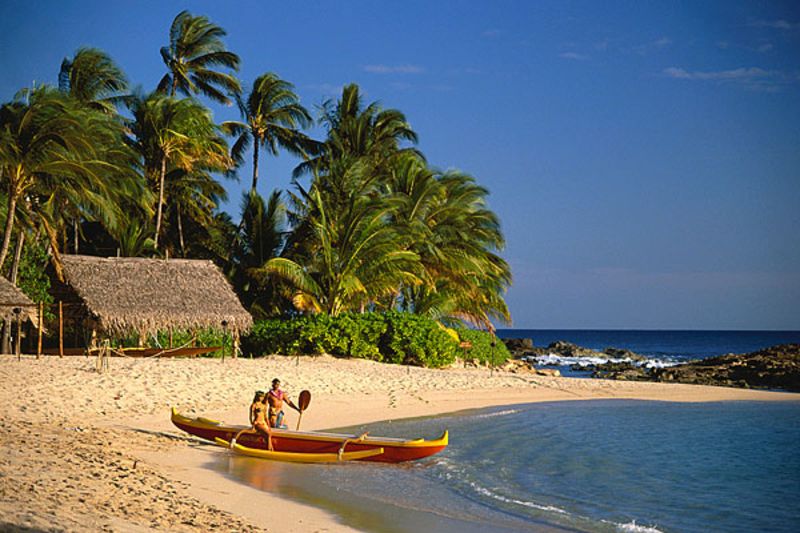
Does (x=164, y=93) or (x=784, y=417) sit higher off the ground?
(x=164, y=93)

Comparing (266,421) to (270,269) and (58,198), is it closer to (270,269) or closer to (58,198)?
(270,269)

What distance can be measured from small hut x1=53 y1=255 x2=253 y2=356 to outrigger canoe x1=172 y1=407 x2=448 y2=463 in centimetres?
1035

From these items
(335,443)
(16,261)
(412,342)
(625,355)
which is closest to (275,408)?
(335,443)

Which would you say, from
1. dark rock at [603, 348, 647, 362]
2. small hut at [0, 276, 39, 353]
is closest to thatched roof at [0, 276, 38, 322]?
small hut at [0, 276, 39, 353]

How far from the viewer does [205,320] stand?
21469 mm

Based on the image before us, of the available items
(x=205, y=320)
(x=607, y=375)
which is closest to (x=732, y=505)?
(x=205, y=320)

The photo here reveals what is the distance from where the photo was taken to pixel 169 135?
26172 mm

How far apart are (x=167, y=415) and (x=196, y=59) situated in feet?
66.1

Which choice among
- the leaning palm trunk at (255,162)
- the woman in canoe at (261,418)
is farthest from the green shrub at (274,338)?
the woman in canoe at (261,418)

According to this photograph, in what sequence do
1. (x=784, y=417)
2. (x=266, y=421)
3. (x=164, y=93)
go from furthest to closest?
(x=164, y=93) → (x=784, y=417) → (x=266, y=421)

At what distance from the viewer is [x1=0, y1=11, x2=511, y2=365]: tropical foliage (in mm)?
21531

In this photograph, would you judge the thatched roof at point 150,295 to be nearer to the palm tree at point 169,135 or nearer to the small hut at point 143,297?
the small hut at point 143,297

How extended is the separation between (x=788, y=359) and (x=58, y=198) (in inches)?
1127

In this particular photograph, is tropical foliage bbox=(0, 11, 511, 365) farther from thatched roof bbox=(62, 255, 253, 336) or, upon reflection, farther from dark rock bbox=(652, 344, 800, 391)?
dark rock bbox=(652, 344, 800, 391)
